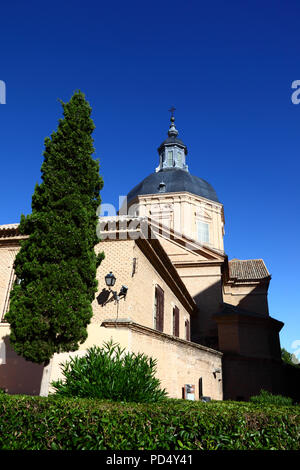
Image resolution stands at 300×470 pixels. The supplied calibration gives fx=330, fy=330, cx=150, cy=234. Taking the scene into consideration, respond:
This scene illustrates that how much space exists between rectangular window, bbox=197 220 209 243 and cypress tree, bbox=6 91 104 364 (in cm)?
1896

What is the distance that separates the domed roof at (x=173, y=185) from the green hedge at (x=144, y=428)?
24.9 meters

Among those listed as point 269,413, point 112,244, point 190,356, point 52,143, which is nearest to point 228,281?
point 190,356

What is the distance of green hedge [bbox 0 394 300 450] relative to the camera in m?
3.95

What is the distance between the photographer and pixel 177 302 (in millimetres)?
16359

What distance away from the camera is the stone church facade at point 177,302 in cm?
950

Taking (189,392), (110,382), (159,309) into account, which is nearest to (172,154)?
(159,309)

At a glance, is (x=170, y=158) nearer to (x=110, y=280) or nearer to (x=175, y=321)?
(x=175, y=321)

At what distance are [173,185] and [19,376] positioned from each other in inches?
865

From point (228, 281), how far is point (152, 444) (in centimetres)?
2447

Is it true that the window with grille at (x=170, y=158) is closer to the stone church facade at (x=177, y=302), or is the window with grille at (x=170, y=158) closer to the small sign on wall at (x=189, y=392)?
the stone church facade at (x=177, y=302)

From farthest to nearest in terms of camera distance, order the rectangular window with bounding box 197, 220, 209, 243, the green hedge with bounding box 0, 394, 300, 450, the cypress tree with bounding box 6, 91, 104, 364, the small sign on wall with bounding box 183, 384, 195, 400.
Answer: the rectangular window with bounding box 197, 220, 209, 243, the small sign on wall with bounding box 183, 384, 195, 400, the cypress tree with bounding box 6, 91, 104, 364, the green hedge with bounding box 0, 394, 300, 450

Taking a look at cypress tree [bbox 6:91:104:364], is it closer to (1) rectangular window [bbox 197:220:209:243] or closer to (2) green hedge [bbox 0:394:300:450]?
(2) green hedge [bbox 0:394:300:450]

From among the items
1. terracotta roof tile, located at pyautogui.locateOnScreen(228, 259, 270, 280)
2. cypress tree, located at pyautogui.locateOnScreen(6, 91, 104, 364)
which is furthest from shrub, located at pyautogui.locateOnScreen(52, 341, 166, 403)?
terracotta roof tile, located at pyautogui.locateOnScreen(228, 259, 270, 280)
